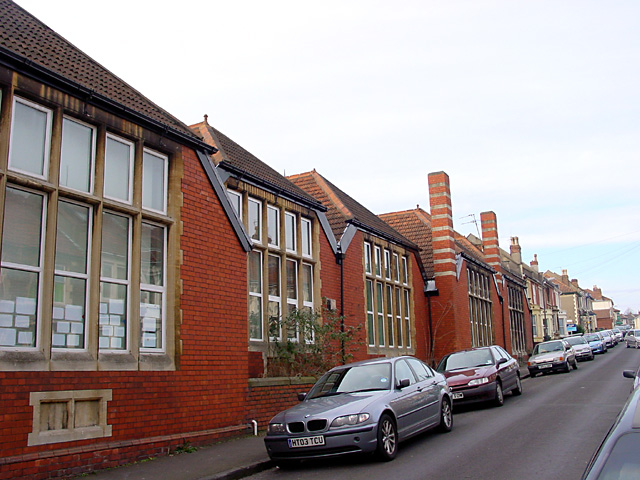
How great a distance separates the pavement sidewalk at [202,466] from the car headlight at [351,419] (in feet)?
4.37

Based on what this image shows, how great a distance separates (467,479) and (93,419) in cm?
519

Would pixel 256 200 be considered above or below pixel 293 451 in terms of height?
above

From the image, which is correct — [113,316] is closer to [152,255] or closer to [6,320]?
[152,255]

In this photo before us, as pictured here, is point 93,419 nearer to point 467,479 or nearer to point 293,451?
point 293,451

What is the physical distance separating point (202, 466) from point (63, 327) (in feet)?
9.15

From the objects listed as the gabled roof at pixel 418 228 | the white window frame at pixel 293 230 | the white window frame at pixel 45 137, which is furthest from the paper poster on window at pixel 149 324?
the gabled roof at pixel 418 228

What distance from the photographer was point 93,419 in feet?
29.2

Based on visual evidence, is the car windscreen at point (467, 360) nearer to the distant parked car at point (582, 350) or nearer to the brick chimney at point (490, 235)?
the brick chimney at point (490, 235)

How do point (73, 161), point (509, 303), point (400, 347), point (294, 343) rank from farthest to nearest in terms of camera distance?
1. point (509, 303)
2. point (400, 347)
3. point (294, 343)
4. point (73, 161)

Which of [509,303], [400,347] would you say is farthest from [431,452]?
[509,303]

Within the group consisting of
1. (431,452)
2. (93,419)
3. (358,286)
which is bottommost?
(431,452)

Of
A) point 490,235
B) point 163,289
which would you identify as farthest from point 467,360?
point 490,235

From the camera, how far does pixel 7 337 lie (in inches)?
318

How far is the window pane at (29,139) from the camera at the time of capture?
8633mm
